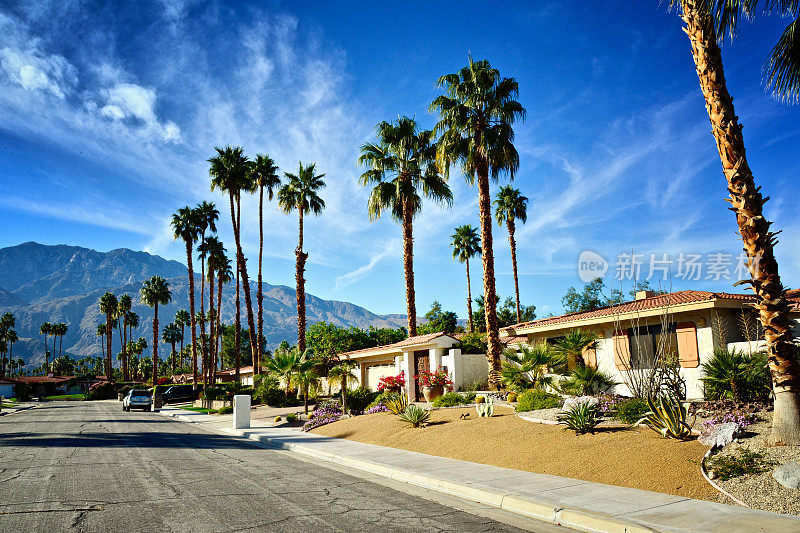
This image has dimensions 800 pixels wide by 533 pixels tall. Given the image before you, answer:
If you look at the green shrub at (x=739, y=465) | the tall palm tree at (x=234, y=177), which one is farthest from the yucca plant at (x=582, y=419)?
the tall palm tree at (x=234, y=177)

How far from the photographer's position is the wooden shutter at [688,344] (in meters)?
17.9

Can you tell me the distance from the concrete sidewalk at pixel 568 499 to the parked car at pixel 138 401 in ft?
103

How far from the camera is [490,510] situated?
7.89 metres

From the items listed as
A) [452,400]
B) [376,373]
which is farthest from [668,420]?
[376,373]

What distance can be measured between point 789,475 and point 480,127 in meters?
18.5

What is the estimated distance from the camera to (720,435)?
9.31 meters

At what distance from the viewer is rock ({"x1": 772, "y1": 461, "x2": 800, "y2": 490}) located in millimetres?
7273

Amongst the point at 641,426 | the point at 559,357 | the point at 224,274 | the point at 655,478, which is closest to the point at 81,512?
the point at 655,478

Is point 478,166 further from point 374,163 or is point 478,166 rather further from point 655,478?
point 655,478

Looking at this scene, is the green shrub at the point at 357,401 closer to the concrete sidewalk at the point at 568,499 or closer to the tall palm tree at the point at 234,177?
the concrete sidewalk at the point at 568,499

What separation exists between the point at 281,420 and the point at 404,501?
58.5ft

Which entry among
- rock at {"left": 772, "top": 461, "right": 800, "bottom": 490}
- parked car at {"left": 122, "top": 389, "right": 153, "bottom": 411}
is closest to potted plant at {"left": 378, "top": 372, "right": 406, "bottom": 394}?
rock at {"left": 772, "top": 461, "right": 800, "bottom": 490}

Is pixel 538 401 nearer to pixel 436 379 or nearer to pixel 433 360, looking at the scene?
pixel 436 379

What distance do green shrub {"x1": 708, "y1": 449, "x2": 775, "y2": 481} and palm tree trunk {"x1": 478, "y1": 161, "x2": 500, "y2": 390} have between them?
12.6 meters
